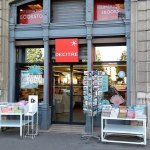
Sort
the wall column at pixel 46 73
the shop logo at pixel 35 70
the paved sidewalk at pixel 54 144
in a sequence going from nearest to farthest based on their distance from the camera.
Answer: the paved sidewalk at pixel 54 144, the wall column at pixel 46 73, the shop logo at pixel 35 70

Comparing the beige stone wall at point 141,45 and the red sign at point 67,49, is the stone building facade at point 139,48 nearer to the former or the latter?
the beige stone wall at point 141,45

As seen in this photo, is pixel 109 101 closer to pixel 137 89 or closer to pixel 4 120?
pixel 137 89

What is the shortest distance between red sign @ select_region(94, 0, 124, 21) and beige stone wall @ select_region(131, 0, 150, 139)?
1.00 metres

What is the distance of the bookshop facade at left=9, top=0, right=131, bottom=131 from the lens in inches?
453

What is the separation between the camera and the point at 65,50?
11.8 m

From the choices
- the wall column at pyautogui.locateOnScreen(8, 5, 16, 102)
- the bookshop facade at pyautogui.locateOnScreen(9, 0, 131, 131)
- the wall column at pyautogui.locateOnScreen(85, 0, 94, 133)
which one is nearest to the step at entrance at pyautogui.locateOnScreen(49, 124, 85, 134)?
the bookshop facade at pyautogui.locateOnScreen(9, 0, 131, 131)

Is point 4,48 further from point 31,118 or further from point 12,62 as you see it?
point 31,118

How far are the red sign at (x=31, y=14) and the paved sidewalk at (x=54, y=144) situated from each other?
447 centimetres

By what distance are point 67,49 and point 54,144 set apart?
3.72 m

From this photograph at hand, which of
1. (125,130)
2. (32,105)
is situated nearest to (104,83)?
(125,130)

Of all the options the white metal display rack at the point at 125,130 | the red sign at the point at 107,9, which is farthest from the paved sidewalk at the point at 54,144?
the red sign at the point at 107,9

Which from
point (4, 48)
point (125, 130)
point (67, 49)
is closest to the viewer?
point (125, 130)

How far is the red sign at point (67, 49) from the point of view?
1176 centimetres

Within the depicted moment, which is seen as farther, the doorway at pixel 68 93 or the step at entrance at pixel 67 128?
the doorway at pixel 68 93
